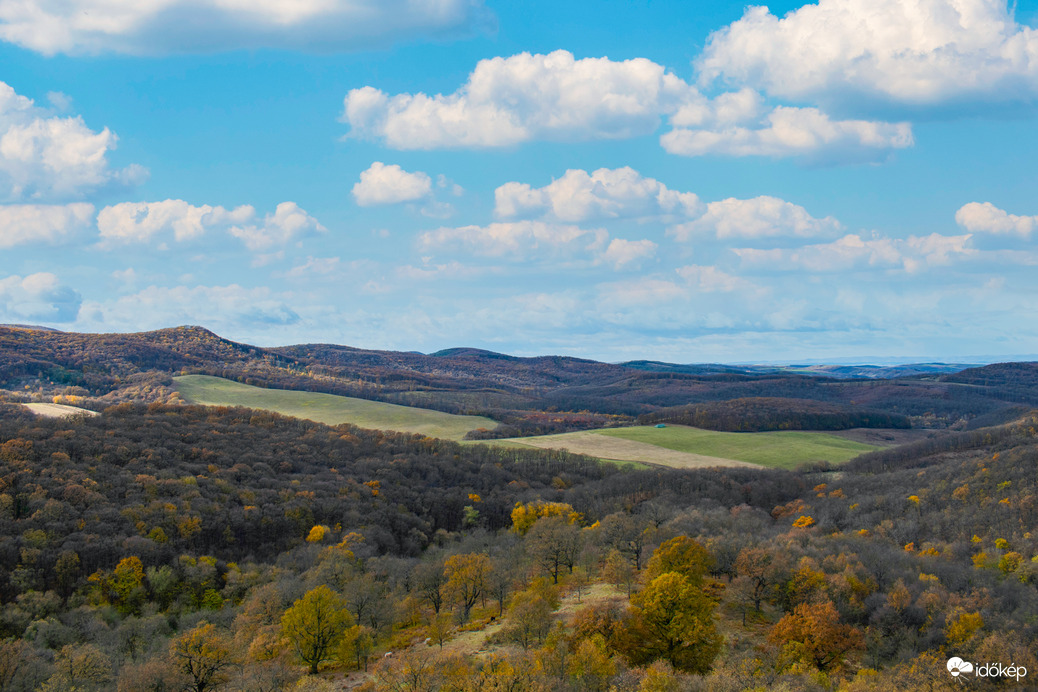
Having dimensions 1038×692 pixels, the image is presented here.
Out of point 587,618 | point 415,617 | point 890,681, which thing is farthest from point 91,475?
point 890,681

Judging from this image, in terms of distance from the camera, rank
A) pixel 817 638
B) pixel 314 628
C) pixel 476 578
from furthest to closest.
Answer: pixel 476 578 → pixel 314 628 → pixel 817 638

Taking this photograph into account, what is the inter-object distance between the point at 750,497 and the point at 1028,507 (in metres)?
70.5

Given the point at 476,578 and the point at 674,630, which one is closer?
the point at 674,630

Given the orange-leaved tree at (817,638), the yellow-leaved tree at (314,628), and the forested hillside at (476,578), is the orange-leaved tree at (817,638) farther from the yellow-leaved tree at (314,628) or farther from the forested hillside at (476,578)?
the yellow-leaved tree at (314,628)

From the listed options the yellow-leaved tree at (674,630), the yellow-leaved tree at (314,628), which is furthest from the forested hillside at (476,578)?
the yellow-leaved tree at (314,628)

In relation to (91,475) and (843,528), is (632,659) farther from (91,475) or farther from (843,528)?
(91,475)

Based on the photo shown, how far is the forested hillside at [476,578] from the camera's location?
188 ft

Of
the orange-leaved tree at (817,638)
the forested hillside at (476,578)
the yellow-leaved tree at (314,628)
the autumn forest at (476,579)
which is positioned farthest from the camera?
the yellow-leaved tree at (314,628)

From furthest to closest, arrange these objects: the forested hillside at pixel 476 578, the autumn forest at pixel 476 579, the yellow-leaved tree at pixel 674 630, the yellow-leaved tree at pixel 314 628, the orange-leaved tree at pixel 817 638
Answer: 1. the yellow-leaved tree at pixel 314 628
2. the yellow-leaved tree at pixel 674 630
3. the orange-leaved tree at pixel 817 638
4. the forested hillside at pixel 476 578
5. the autumn forest at pixel 476 579

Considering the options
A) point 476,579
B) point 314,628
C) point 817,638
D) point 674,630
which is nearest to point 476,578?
point 476,579

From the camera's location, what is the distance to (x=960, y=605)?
6272 centimetres

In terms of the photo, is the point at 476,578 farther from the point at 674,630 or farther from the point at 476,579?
the point at 674,630

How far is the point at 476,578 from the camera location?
79625 mm

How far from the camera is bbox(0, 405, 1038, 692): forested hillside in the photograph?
57.4 meters
